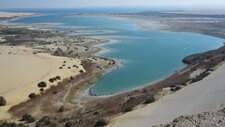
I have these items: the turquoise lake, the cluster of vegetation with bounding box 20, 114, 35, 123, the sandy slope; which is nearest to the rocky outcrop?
the sandy slope

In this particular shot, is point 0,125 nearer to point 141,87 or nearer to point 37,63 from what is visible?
point 141,87

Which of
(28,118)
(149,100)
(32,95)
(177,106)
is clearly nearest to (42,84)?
(32,95)

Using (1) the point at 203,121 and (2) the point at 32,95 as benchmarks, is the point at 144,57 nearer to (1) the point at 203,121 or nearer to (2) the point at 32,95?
(2) the point at 32,95

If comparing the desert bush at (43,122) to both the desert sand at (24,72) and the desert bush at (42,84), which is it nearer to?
the desert sand at (24,72)

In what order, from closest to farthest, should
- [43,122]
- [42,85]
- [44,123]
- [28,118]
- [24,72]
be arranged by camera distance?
[44,123] → [43,122] → [28,118] → [42,85] → [24,72]

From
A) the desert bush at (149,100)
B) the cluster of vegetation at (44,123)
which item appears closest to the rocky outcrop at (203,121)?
the desert bush at (149,100)

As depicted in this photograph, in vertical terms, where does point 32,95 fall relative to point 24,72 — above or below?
above

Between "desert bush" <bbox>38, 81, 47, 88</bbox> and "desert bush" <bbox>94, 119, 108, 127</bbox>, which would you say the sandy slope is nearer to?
"desert bush" <bbox>94, 119, 108, 127</bbox>

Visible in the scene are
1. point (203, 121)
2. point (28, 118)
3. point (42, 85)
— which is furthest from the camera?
point (42, 85)
